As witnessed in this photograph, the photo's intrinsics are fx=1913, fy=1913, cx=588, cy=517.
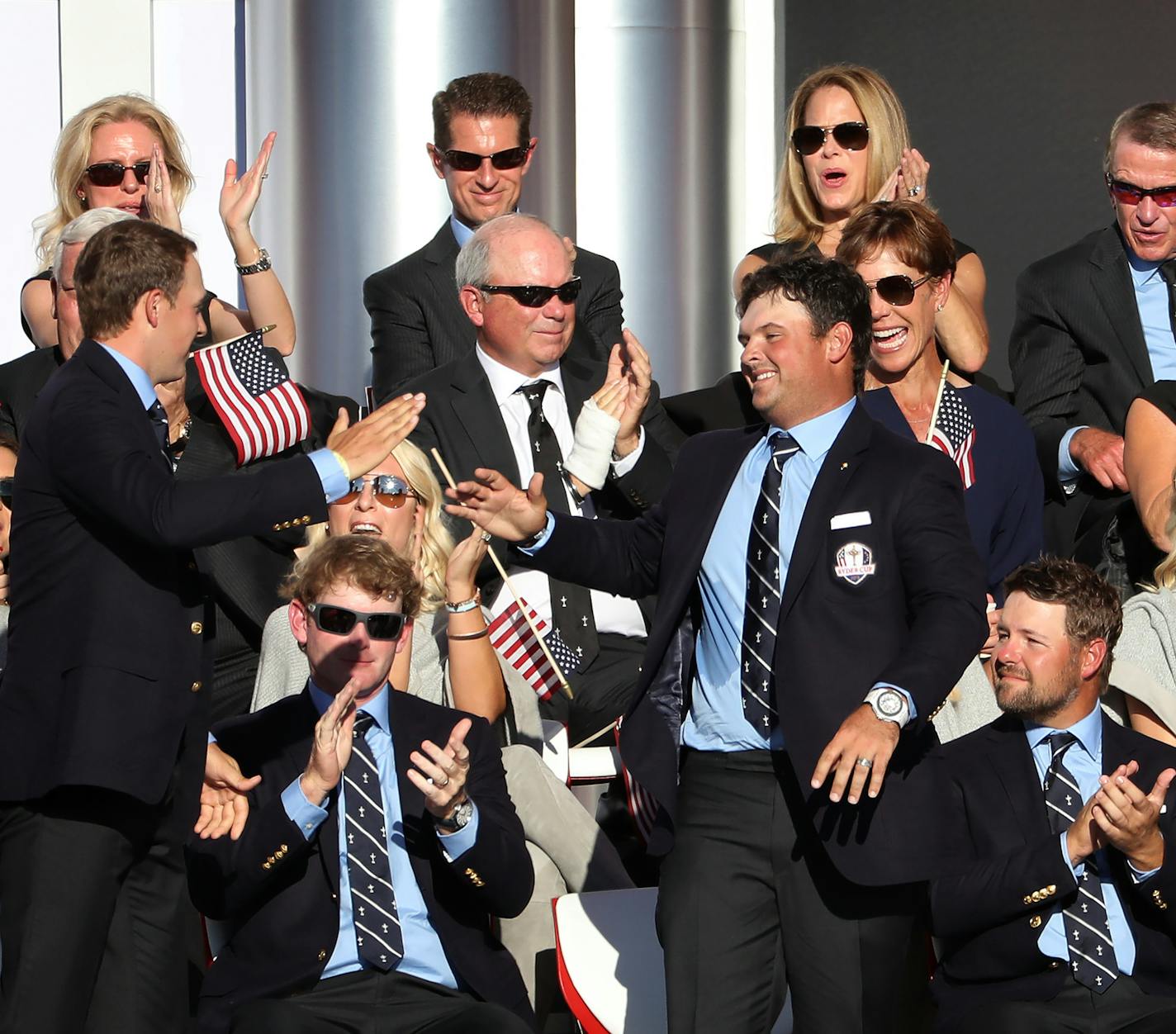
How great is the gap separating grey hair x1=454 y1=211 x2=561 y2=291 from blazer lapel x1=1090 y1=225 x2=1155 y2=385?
149 cm

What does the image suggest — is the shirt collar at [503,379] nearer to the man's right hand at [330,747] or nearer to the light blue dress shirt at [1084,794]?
the man's right hand at [330,747]

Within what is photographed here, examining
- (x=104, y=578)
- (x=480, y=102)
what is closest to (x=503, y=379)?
(x=480, y=102)

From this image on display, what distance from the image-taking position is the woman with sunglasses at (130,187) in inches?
207

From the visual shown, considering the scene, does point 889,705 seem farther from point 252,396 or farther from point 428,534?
point 252,396

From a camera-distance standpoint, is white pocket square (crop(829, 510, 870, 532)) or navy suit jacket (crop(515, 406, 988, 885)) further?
white pocket square (crop(829, 510, 870, 532))

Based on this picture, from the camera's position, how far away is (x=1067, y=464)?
509 cm

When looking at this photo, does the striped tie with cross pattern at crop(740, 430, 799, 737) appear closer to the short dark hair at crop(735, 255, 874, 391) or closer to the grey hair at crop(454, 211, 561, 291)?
the short dark hair at crop(735, 255, 874, 391)

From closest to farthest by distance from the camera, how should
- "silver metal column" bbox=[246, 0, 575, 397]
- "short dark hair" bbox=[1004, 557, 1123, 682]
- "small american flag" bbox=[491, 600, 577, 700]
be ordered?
"short dark hair" bbox=[1004, 557, 1123, 682] < "small american flag" bbox=[491, 600, 577, 700] < "silver metal column" bbox=[246, 0, 575, 397]

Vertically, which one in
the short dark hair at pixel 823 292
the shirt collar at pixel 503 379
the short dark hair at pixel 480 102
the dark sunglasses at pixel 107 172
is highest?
the short dark hair at pixel 480 102

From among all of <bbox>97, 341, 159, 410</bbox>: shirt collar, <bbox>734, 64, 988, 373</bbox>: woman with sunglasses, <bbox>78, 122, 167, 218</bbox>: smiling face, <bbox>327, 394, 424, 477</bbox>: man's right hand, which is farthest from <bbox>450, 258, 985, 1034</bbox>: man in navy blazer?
<bbox>78, 122, 167, 218</bbox>: smiling face

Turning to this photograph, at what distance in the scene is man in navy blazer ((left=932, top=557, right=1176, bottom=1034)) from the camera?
3639 millimetres

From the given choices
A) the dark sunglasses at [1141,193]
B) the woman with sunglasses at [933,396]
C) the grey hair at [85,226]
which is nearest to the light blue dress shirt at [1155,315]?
the dark sunglasses at [1141,193]

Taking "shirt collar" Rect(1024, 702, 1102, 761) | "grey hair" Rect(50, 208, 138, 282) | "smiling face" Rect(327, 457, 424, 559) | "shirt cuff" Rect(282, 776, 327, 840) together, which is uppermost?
"grey hair" Rect(50, 208, 138, 282)

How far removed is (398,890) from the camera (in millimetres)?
3809
